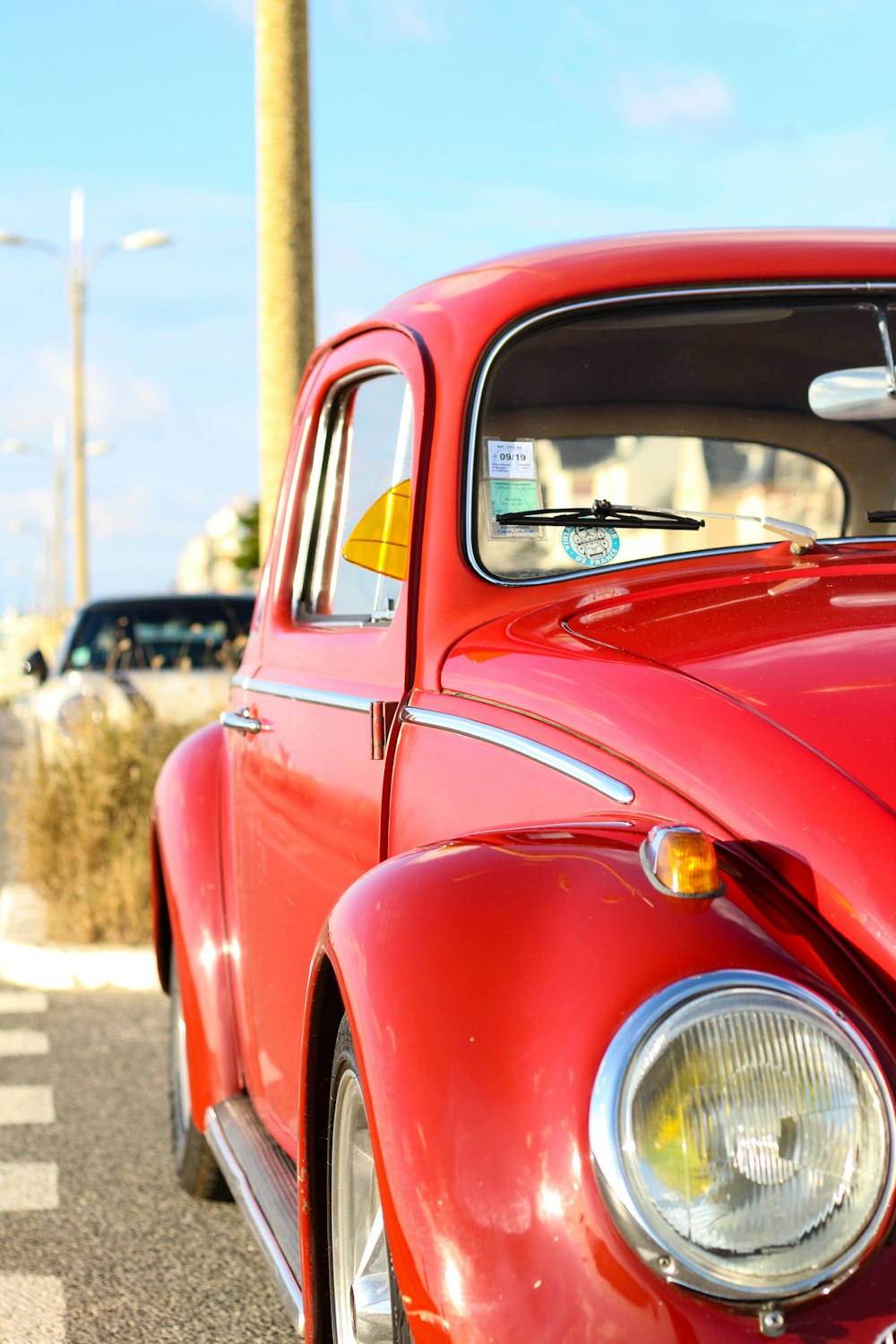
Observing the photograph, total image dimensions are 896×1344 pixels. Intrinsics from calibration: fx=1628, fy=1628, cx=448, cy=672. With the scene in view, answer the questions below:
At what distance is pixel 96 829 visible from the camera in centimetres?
697

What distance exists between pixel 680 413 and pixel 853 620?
0.98 meters

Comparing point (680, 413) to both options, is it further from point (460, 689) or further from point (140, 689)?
point (140, 689)

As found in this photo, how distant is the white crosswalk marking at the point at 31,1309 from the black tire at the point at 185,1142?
0.48 meters

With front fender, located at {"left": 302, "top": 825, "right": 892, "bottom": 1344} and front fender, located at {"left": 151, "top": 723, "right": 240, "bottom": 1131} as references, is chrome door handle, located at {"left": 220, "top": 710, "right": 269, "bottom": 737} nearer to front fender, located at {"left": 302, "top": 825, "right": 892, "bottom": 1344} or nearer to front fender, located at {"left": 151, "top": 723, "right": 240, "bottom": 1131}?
front fender, located at {"left": 151, "top": 723, "right": 240, "bottom": 1131}

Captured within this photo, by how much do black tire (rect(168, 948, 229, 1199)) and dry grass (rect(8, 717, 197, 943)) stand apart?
2.62m

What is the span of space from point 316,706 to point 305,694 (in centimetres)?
9

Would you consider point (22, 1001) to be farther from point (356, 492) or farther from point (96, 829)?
point (356, 492)

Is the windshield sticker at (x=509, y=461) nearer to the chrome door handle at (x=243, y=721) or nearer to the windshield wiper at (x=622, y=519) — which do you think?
the windshield wiper at (x=622, y=519)

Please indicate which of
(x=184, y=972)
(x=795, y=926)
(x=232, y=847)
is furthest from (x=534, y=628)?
(x=184, y=972)

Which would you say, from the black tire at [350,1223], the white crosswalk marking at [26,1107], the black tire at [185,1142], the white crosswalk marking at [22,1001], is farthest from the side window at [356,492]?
the white crosswalk marking at [22,1001]

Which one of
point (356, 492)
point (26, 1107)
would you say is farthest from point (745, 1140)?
point (26, 1107)

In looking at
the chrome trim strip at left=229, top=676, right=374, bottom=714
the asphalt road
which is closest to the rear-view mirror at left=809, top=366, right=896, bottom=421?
the chrome trim strip at left=229, top=676, right=374, bottom=714

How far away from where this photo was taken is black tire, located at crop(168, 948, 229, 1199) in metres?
3.76

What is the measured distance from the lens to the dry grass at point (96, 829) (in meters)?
6.66
